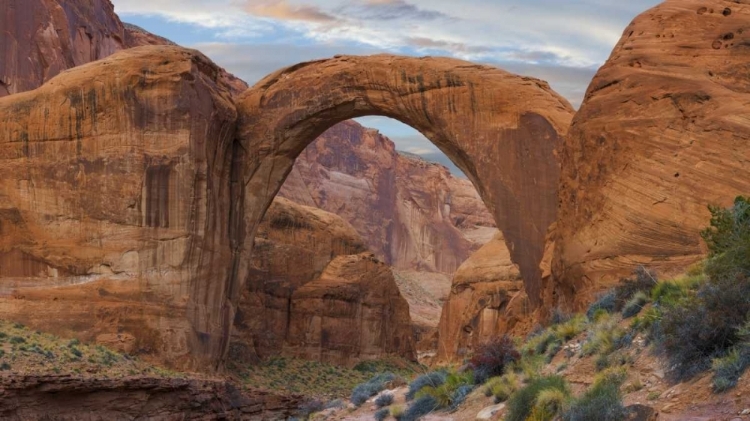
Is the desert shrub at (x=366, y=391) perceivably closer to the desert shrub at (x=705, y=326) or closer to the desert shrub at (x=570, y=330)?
the desert shrub at (x=570, y=330)

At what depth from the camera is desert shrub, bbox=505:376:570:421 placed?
12852mm

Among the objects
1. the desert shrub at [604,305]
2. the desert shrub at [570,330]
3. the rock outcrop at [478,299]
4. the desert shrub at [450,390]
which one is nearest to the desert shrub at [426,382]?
the desert shrub at [450,390]

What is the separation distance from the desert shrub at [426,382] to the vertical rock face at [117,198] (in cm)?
1300

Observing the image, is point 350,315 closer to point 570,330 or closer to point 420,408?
point 420,408

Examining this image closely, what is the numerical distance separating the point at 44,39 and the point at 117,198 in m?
31.5

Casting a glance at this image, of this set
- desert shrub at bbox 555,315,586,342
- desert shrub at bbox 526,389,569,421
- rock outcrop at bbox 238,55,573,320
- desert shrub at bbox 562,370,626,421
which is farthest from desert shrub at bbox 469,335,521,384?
rock outcrop at bbox 238,55,573,320

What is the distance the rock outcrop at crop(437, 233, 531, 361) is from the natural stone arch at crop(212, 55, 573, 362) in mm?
17443

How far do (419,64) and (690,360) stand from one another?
20606 millimetres

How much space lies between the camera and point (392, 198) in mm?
119625

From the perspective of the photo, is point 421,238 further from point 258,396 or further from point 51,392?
point 51,392

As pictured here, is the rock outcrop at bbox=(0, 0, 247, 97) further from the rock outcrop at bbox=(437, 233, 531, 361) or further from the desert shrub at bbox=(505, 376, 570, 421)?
the desert shrub at bbox=(505, 376, 570, 421)

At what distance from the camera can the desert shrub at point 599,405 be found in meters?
10.6

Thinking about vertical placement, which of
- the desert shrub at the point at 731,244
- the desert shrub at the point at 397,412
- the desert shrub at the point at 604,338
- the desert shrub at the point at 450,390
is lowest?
the desert shrub at the point at 397,412

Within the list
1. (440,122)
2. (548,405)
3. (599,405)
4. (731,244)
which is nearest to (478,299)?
(440,122)
